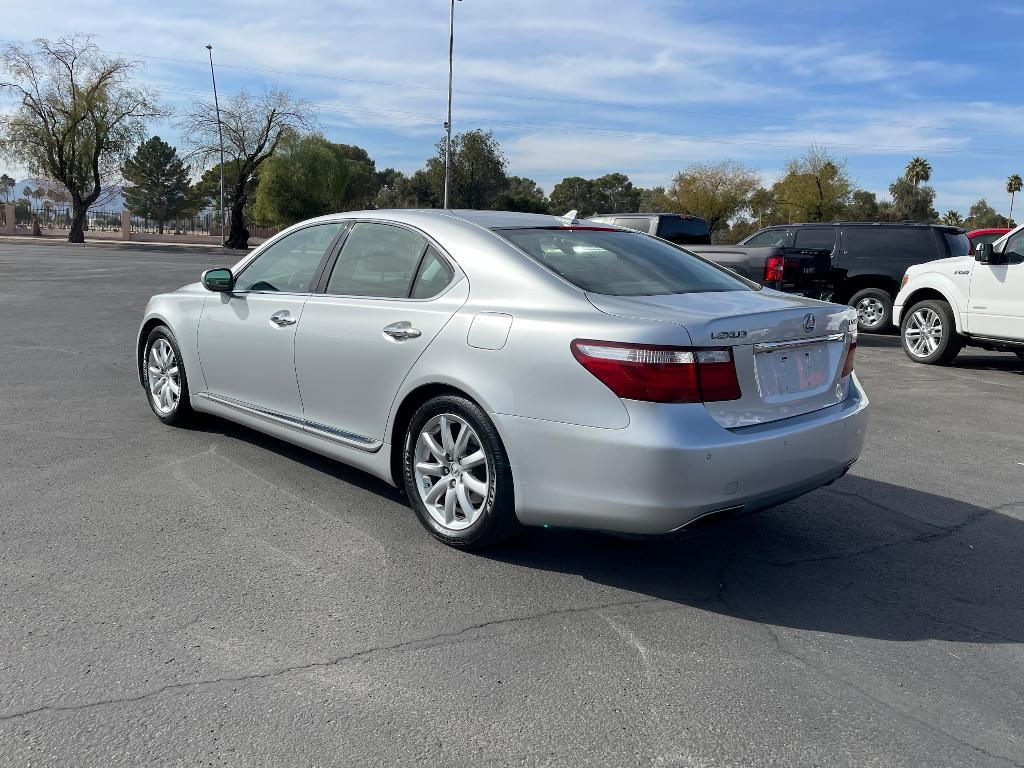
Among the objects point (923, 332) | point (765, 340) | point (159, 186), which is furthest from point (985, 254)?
point (159, 186)

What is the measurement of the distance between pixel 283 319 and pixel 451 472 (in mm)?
1578

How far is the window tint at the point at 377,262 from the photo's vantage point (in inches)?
176

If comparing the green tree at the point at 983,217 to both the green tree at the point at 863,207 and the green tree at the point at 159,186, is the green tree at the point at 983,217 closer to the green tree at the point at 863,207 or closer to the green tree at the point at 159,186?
the green tree at the point at 863,207

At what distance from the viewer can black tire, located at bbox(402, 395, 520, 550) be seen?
379 cm

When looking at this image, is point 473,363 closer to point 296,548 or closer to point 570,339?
point 570,339

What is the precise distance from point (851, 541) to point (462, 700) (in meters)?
2.47

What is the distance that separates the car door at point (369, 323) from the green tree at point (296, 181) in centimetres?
5224

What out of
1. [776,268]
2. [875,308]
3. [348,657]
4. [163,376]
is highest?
[776,268]

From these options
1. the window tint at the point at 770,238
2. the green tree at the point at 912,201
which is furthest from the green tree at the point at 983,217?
the window tint at the point at 770,238

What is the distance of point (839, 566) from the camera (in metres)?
4.11

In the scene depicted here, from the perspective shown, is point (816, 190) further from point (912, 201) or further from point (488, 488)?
point (488, 488)

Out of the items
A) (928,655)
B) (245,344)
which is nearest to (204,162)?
(245,344)

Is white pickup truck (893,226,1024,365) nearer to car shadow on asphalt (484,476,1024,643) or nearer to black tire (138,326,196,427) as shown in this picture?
car shadow on asphalt (484,476,1024,643)

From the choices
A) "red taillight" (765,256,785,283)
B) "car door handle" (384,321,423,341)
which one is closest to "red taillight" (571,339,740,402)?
"car door handle" (384,321,423,341)
